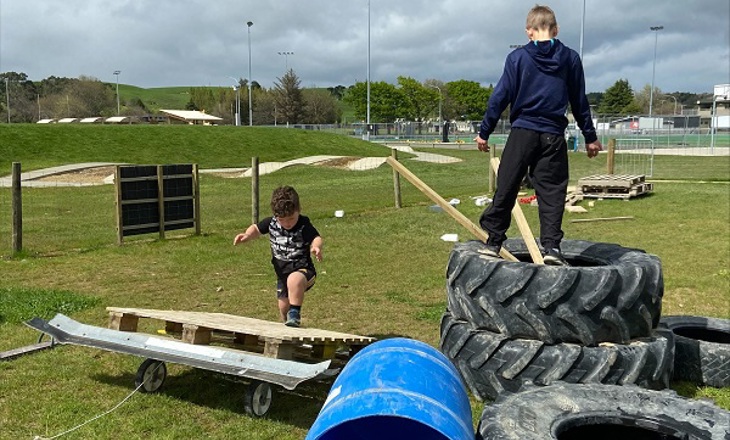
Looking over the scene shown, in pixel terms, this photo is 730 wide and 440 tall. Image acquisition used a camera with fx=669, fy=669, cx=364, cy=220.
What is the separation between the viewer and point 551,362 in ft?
13.9

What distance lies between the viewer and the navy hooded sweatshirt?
479 centimetres

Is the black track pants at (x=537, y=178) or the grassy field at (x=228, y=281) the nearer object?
the grassy field at (x=228, y=281)

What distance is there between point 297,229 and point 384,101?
10679 cm

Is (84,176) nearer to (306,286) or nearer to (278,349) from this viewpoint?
(306,286)

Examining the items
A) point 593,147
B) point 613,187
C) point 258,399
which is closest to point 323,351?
point 258,399

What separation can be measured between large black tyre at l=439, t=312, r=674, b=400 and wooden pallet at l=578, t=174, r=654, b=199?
14.7 meters

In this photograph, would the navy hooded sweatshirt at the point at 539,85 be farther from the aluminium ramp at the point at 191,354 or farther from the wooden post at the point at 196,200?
the wooden post at the point at 196,200

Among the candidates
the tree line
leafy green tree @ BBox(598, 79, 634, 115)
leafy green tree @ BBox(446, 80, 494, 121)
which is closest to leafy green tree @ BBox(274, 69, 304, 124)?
the tree line

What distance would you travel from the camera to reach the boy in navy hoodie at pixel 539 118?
4.79 metres

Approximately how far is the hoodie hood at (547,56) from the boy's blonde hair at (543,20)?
0.10 meters

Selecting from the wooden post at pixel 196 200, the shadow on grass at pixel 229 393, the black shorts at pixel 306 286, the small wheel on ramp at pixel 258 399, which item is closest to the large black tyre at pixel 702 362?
the shadow on grass at pixel 229 393

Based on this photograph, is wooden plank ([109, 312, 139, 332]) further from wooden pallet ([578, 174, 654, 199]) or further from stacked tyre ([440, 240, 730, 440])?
wooden pallet ([578, 174, 654, 199])

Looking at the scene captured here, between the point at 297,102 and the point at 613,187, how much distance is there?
8607 centimetres

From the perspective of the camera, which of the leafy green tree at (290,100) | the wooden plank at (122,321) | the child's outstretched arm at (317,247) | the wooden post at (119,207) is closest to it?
the wooden plank at (122,321)
